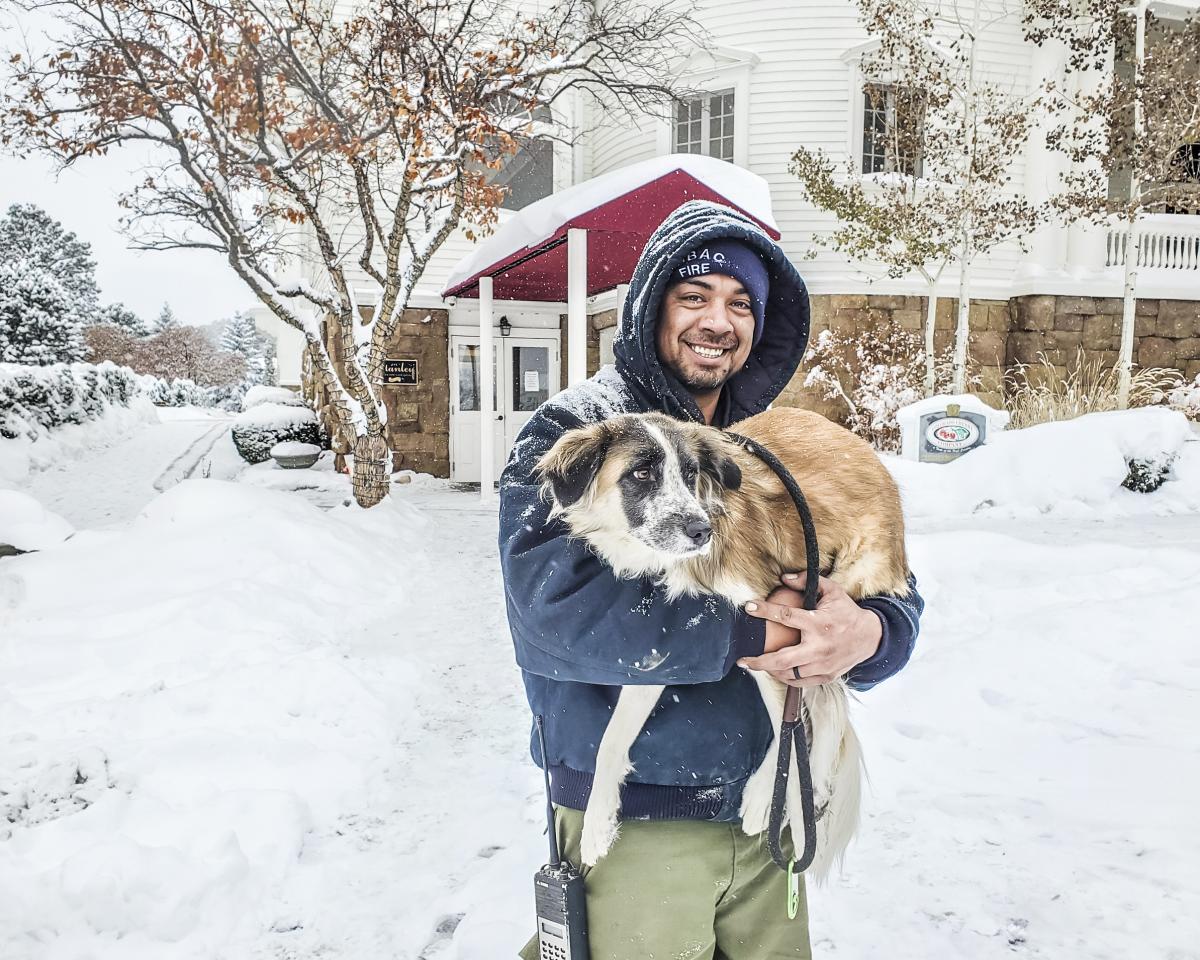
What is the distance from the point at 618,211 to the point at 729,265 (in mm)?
7398

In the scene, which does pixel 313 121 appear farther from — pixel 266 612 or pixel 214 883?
pixel 214 883

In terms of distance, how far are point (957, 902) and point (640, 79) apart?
13.8 metres

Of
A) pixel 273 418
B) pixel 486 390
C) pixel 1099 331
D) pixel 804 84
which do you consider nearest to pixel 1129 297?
pixel 1099 331

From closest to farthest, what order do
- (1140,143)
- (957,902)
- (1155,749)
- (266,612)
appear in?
1. (957,902)
2. (1155,749)
3. (266,612)
4. (1140,143)

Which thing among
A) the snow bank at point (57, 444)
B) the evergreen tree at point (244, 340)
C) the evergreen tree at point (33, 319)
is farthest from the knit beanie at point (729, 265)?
the evergreen tree at point (244, 340)

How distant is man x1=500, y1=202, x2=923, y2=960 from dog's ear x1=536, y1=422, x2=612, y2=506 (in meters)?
0.03

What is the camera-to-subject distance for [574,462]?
1.54 metres

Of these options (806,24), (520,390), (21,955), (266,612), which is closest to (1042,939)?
(21,955)

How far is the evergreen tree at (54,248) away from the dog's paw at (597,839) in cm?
4824

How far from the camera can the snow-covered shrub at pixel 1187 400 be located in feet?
37.1

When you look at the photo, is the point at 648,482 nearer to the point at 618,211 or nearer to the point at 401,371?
the point at 618,211

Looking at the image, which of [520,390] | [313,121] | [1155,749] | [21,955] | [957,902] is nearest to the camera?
[21,955]

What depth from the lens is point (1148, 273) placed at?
13477 millimetres

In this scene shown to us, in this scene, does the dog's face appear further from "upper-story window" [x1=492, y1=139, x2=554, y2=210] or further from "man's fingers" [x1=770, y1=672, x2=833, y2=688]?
"upper-story window" [x1=492, y1=139, x2=554, y2=210]
